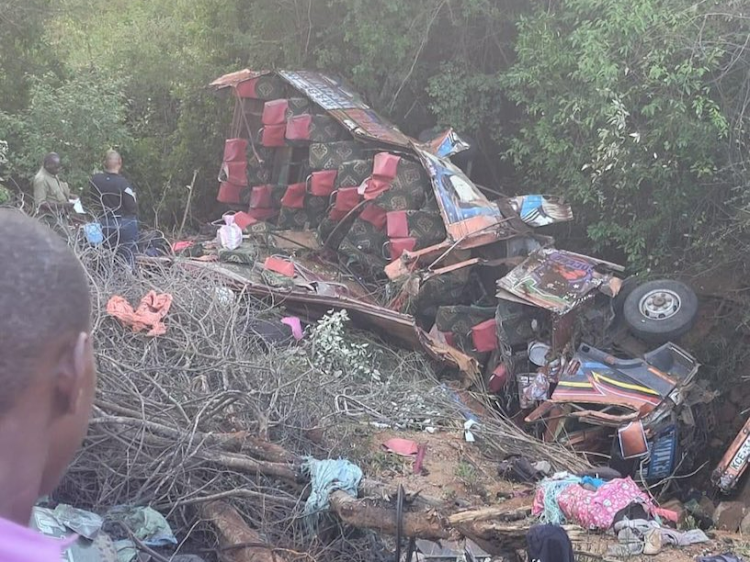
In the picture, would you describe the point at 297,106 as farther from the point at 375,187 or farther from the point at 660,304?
the point at 660,304

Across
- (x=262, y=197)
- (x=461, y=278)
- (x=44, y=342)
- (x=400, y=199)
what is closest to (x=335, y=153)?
(x=400, y=199)

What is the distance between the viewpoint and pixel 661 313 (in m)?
8.23

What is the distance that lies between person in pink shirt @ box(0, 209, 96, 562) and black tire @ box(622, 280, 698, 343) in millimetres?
7780

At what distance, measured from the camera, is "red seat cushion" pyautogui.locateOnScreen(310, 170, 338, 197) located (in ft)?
34.9

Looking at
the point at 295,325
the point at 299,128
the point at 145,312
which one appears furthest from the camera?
the point at 299,128

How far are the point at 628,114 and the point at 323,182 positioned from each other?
4.01m

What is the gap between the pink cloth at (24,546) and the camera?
855mm

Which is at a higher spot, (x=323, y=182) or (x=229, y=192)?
(x=323, y=182)

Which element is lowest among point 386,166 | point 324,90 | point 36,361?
point 386,166

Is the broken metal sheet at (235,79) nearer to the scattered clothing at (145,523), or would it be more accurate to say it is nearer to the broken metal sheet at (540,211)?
the broken metal sheet at (540,211)

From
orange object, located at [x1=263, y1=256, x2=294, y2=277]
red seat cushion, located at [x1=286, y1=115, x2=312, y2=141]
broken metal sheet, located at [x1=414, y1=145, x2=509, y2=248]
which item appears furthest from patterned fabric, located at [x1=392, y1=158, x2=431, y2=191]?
red seat cushion, located at [x1=286, y1=115, x2=312, y2=141]

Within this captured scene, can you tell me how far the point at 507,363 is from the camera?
8.51 metres

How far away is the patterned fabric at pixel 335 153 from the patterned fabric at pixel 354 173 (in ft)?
0.92

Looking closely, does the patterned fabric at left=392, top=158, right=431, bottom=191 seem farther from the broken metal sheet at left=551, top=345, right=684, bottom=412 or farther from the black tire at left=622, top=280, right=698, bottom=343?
the broken metal sheet at left=551, top=345, right=684, bottom=412
